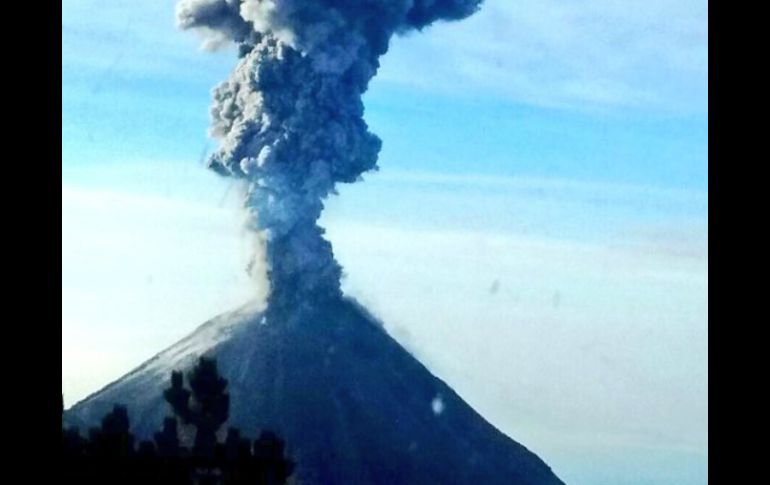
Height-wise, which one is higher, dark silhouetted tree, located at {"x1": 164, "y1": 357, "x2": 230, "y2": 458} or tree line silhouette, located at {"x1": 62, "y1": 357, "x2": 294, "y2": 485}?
dark silhouetted tree, located at {"x1": 164, "y1": 357, "x2": 230, "y2": 458}

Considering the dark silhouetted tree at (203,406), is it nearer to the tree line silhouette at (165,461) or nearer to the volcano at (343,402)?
the tree line silhouette at (165,461)

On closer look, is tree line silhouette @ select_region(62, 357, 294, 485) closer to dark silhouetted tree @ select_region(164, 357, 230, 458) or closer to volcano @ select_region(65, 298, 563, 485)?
dark silhouetted tree @ select_region(164, 357, 230, 458)

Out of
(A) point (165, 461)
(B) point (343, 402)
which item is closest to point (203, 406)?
(A) point (165, 461)

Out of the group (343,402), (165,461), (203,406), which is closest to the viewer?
(165,461)

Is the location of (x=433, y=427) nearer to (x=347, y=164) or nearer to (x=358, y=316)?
(x=358, y=316)

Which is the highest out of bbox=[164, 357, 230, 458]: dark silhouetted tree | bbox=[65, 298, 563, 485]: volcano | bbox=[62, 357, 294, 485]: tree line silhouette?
bbox=[65, 298, 563, 485]: volcano

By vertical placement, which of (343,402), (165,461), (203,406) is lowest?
(165,461)

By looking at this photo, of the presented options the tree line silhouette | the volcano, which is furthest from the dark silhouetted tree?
the volcano

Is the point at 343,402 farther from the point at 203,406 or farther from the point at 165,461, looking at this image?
the point at 165,461
